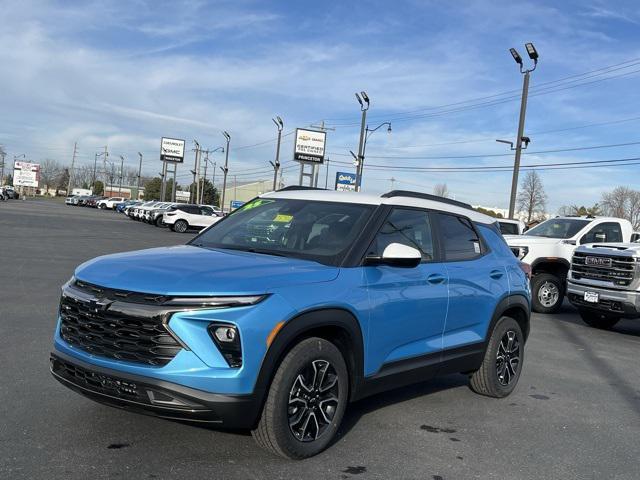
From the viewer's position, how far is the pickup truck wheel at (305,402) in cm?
383

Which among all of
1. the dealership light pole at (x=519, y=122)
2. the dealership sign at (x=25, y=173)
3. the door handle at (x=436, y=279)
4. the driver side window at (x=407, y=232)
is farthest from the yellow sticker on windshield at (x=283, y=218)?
the dealership sign at (x=25, y=173)

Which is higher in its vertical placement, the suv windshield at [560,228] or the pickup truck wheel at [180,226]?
the suv windshield at [560,228]

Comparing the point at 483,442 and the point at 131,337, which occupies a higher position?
the point at 131,337

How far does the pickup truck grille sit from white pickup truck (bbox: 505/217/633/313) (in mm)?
1364

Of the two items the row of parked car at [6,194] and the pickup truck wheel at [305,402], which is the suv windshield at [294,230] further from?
the row of parked car at [6,194]

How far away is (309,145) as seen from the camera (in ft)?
195

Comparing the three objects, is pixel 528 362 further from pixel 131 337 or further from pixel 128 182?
pixel 128 182

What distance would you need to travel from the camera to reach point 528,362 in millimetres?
7711

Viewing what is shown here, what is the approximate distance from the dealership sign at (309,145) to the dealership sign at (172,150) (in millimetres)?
29881

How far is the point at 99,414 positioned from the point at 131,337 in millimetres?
1332

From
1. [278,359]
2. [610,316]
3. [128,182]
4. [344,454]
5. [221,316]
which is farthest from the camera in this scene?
[128,182]

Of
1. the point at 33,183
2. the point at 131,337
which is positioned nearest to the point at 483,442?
the point at 131,337

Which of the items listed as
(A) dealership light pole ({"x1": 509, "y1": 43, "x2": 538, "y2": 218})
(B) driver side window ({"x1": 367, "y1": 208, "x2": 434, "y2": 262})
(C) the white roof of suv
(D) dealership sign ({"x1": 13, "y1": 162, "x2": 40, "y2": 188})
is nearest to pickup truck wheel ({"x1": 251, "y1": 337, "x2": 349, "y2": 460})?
(B) driver side window ({"x1": 367, "y1": 208, "x2": 434, "y2": 262})

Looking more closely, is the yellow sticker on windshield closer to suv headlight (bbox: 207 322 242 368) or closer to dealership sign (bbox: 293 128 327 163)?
suv headlight (bbox: 207 322 242 368)
